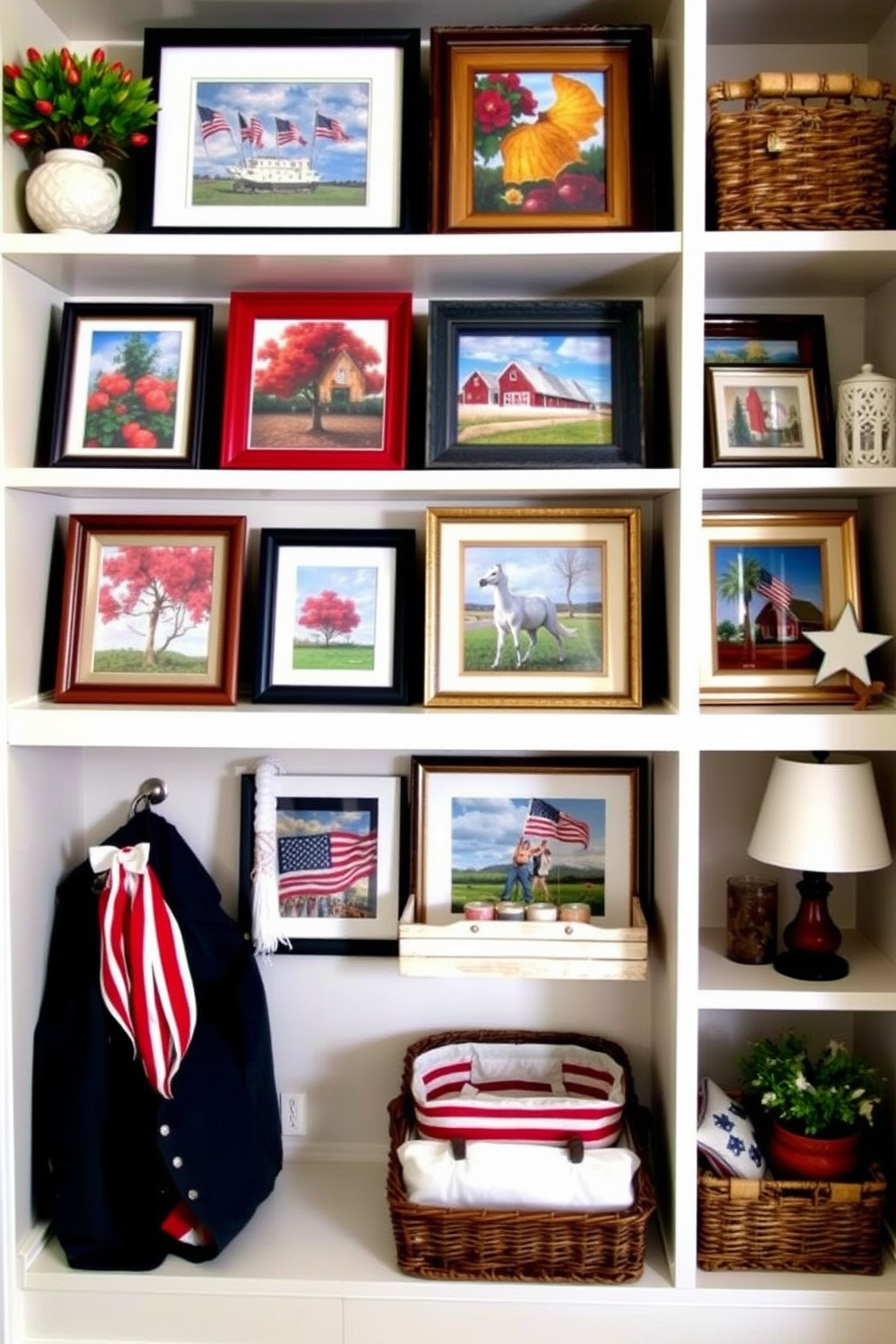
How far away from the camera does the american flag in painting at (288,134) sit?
6.89 ft

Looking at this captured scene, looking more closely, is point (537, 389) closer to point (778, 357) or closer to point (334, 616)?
point (778, 357)

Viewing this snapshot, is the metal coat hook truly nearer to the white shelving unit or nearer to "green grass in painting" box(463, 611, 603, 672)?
the white shelving unit

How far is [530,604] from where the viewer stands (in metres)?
2.12

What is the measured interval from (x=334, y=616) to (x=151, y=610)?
33 centimetres

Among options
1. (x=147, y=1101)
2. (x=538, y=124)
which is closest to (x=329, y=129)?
(x=538, y=124)

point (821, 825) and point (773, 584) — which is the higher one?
point (773, 584)

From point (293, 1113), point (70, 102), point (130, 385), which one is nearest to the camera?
point (70, 102)

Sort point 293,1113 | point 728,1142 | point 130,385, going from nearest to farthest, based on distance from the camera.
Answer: point 728,1142 < point 130,385 < point 293,1113

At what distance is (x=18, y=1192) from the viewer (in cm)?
204

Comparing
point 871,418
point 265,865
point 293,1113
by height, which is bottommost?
point 293,1113

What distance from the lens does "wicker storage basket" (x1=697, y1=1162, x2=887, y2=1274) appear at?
6.49 ft

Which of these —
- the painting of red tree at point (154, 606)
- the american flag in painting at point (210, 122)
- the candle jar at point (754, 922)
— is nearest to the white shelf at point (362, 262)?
the american flag in painting at point (210, 122)

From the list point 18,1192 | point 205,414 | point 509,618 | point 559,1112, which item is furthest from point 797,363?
point 18,1192

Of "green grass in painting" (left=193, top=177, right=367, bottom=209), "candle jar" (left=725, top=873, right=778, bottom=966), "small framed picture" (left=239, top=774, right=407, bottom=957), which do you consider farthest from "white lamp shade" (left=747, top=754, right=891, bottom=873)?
"green grass in painting" (left=193, top=177, right=367, bottom=209)
